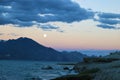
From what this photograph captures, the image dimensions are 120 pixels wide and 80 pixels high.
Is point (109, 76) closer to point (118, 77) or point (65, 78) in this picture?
point (118, 77)

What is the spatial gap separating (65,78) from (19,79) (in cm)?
2931

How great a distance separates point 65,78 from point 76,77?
2800 mm

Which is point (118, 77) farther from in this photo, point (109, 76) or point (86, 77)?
point (86, 77)

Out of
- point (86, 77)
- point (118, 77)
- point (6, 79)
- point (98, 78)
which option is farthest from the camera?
point (6, 79)

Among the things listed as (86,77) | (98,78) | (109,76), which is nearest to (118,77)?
(109,76)

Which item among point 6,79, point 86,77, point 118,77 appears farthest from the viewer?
point 6,79

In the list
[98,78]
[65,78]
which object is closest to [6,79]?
[65,78]

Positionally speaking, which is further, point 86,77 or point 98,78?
point 86,77

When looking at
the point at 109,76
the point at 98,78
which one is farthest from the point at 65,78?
the point at 109,76

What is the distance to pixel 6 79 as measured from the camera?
305 ft

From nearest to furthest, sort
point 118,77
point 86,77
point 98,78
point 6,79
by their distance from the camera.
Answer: point 118,77
point 98,78
point 86,77
point 6,79

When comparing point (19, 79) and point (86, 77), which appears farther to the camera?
point (19, 79)

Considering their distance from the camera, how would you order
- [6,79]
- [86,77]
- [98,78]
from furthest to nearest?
[6,79] → [86,77] → [98,78]

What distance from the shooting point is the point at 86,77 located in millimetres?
64875
